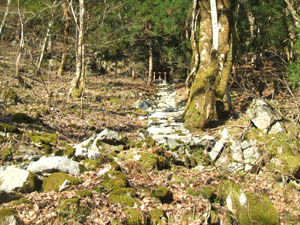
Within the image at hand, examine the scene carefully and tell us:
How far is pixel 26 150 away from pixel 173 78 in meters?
17.2

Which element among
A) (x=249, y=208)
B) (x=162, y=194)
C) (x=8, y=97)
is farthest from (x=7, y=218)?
(x=8, y=97)

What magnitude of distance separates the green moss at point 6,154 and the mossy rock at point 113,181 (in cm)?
205

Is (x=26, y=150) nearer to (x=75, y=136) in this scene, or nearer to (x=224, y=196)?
(x=75, y=136)

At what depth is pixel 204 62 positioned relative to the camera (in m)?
8.21

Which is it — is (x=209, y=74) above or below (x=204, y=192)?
above

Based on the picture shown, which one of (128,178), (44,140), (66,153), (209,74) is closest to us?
(128,178)

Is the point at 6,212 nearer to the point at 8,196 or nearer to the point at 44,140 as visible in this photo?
the point at 8,196

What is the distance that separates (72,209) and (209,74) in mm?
5854

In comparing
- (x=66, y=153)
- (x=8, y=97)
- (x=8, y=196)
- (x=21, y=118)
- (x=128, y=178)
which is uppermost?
(x=8, y=97)

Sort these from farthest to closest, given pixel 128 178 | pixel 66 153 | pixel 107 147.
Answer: pixel 107 147, pixel 66 153, pixel 128 178

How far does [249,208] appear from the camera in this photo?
3.92 meters

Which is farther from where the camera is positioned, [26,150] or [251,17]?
[251,17]

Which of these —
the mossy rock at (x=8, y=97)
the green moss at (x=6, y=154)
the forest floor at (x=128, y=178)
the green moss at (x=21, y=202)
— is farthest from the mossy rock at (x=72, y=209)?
the mossy rock at (x=8, y=97)

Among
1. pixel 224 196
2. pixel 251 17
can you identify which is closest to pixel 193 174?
pixel 224 196
